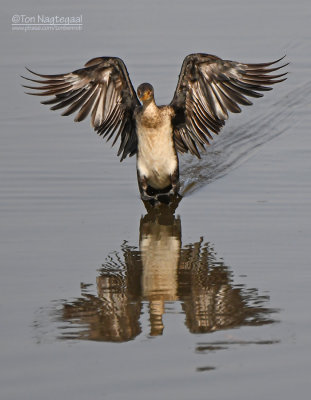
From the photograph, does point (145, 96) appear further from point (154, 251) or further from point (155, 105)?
point (154, 251)

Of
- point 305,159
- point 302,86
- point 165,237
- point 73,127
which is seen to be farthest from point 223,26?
point 165,237

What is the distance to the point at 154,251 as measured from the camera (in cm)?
875

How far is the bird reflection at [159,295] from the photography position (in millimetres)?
6883

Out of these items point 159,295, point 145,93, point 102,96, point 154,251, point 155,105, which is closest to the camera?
point 159,295

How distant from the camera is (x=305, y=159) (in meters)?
10.9

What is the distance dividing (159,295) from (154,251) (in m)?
1.30

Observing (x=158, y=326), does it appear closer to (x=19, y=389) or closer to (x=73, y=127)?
(x=19, y=389)


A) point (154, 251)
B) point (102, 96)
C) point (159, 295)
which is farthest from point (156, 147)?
point (159, 295)

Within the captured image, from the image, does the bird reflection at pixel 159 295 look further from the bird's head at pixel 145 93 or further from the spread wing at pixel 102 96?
the spread wing at pixel 102 96

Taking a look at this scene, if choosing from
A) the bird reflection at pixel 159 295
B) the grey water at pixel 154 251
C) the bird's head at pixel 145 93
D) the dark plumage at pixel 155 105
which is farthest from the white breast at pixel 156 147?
the bird reflection at pixel 159 295

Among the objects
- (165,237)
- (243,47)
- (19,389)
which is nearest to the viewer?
(19,389)

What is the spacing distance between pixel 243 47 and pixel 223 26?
1.34 metres

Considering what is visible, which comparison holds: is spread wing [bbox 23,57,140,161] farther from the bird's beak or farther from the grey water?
the grey water

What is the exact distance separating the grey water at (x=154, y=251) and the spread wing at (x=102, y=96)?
1.53 ft
